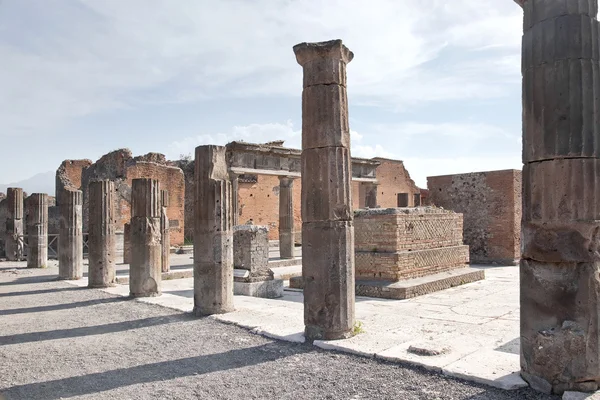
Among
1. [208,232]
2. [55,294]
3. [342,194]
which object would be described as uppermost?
[342,194]

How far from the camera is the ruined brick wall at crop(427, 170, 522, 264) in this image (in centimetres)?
1566

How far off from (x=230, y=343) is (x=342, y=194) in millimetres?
2322

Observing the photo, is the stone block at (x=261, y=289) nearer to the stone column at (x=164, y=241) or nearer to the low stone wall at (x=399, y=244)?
the low stone wall at (x=399, y=244)

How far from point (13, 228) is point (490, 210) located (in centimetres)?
1758

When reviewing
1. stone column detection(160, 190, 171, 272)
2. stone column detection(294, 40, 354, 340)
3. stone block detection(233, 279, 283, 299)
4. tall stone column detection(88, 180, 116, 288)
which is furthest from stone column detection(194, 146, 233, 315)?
stone column detection(160, 190, 171, 272)

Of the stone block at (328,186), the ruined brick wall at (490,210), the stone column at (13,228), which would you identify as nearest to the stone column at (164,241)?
the stone column at (13,228)

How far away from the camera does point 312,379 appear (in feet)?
15.2

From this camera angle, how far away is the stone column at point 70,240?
12984 millimetres

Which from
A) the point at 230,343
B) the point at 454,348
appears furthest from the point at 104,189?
the point at 454,348

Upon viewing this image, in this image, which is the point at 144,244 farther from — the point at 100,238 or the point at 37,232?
the point at 37,232

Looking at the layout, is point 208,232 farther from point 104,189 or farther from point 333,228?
point 104,189

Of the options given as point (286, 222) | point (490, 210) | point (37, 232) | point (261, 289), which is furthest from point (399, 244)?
point (37, 232)

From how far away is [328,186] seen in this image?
6.05m

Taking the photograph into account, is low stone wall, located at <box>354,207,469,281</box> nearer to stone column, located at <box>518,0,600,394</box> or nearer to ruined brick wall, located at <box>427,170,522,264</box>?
ruined brick wall, located at <box>427,170,522,264</box>
